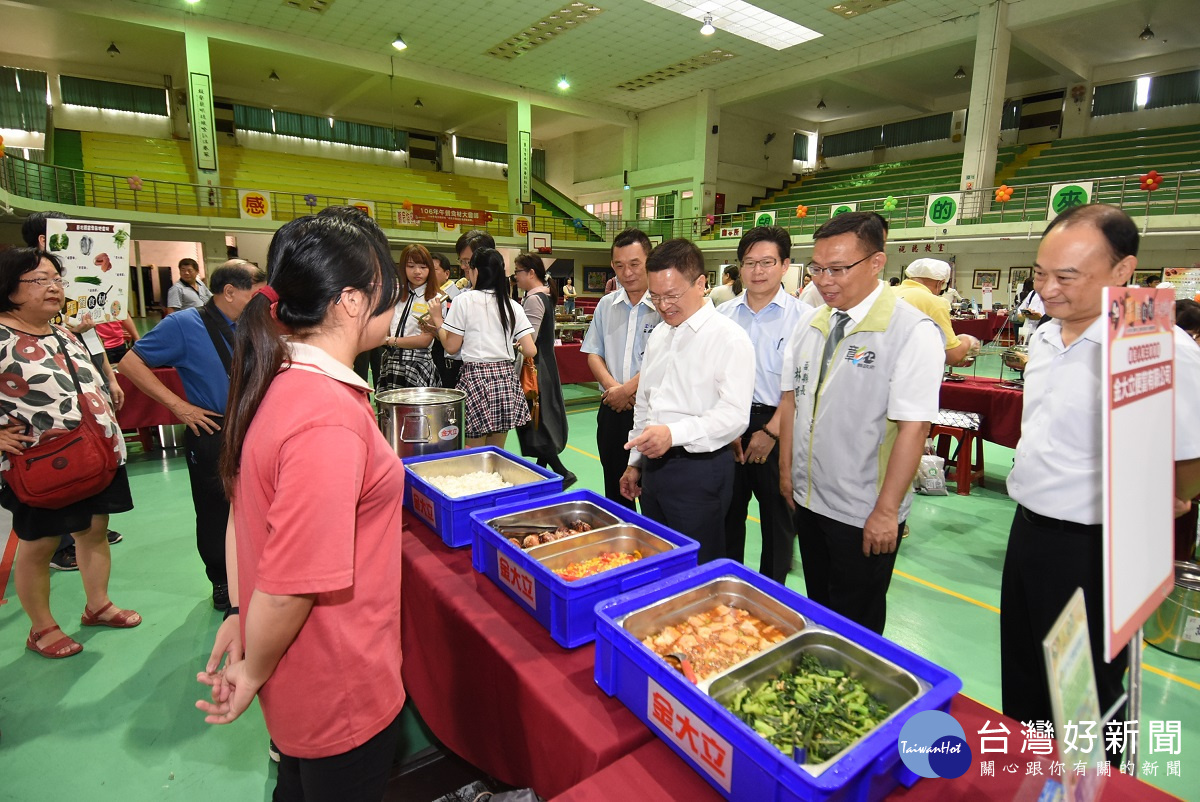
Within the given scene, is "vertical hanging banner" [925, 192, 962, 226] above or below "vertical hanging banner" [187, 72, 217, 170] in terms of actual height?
below

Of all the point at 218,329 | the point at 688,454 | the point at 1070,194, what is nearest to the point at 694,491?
the point at 688,454

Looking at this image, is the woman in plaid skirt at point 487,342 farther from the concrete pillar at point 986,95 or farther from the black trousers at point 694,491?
the concrete pillar at point 986,95

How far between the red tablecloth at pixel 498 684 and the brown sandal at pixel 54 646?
5.26 feet

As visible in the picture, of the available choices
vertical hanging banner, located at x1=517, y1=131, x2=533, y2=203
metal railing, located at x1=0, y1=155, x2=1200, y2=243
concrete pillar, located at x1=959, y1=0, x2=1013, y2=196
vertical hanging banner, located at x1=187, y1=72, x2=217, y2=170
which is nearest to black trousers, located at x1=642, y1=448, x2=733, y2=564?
metal railing, located at x1=0, y1=155, x2=1200, y2=243

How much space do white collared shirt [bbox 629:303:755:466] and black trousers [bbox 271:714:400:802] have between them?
1.08 metres

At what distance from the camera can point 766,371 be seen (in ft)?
8.68

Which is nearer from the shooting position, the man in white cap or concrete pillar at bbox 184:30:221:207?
the man in white cap

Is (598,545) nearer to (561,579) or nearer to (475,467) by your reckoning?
(561,579)

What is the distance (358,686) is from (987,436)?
4481 mm

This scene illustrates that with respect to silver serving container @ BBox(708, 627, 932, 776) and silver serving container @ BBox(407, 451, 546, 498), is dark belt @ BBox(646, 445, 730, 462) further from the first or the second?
silver serving container @ BBox(708, 627, 932, 776)

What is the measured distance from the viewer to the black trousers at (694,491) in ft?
6.40

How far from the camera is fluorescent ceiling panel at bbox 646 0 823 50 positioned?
10773 mm

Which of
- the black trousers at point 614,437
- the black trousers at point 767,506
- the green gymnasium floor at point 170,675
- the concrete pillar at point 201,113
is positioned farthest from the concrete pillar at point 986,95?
the concrete pillar at point 201,113
